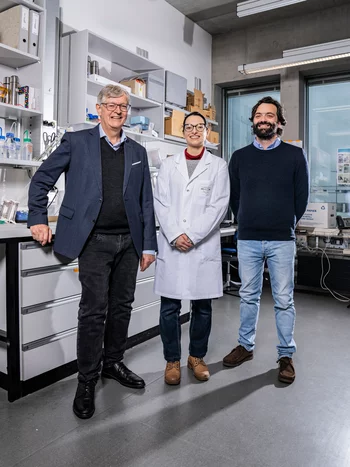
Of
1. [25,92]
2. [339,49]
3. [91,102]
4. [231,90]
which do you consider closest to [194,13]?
[231,90]

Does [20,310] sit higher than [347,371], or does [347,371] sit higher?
[20,310]

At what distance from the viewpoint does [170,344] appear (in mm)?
2207

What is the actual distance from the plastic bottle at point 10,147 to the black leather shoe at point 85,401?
5.45 feet

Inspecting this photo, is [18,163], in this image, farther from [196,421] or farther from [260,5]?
[260,5]

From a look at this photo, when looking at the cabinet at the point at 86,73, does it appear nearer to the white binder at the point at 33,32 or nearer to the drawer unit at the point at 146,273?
the white binder at the point at 33,32

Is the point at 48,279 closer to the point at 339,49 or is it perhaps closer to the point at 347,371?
the point at 347,371

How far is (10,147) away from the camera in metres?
2.74

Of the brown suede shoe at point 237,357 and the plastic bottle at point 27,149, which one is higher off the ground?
the plastic bottle at point 27,149

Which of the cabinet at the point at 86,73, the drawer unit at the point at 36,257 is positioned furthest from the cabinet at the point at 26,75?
the drawer unit at the point at 36,257

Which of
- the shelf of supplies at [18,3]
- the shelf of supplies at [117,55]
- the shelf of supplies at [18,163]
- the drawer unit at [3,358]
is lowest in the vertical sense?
the drawer unit at [3,358]

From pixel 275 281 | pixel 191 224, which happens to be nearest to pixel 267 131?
pixel 191 224

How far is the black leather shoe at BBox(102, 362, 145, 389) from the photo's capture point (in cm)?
212

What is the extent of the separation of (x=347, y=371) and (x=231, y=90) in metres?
4.29

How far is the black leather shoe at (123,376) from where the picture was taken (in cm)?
212
